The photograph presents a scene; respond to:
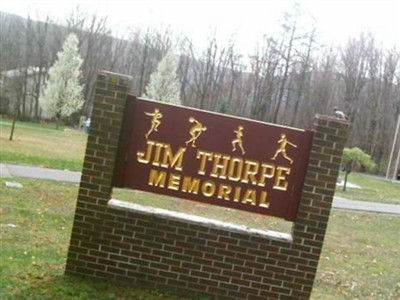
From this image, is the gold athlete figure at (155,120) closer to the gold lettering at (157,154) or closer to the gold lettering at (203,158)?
the gold lettering at (157,154)

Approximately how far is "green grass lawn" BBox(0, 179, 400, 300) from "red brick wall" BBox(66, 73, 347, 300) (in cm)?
27

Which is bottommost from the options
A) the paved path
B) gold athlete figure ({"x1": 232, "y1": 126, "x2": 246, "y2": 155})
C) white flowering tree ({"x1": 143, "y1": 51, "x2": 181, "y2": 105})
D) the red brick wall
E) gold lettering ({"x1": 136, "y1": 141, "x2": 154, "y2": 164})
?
the paved path

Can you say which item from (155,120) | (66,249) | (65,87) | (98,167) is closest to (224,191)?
(155,120)

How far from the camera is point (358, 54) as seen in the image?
57.8m

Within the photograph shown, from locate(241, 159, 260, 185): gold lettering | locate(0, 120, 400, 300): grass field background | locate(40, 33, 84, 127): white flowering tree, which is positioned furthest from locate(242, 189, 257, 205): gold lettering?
locate(40, 33, 84, 127): white flowering tree

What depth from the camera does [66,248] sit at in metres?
6.97

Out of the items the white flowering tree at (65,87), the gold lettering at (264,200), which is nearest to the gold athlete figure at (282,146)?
the gold lettering at (264,200)

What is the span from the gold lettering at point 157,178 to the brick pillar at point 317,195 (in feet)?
4.59

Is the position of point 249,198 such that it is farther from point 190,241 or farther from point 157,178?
point 157,178

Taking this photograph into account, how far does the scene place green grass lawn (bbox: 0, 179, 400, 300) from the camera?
203 inches

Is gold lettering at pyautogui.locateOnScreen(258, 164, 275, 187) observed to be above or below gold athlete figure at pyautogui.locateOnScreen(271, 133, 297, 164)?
below

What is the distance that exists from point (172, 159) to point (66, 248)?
242 centimetres

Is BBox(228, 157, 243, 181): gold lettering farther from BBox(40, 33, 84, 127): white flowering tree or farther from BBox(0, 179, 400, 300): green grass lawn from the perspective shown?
BBox(40, 33, 84, 127): white flowering tree

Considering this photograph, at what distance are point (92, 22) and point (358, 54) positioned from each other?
29.9 meters
